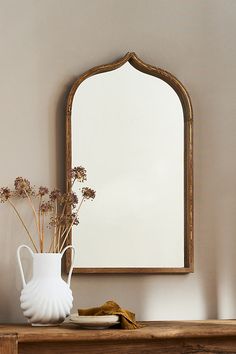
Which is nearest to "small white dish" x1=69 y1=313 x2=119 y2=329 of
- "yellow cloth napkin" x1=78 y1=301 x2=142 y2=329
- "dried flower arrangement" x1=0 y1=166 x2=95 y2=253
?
"yellow cloth napkin" x1=78 y1=301 x2=142 y2=329

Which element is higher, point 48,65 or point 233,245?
point 48,65

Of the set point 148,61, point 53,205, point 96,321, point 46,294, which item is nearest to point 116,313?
point 96,321

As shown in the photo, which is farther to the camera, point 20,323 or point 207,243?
point 207,243

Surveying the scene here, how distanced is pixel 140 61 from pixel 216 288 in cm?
103

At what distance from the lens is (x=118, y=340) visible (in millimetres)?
2666

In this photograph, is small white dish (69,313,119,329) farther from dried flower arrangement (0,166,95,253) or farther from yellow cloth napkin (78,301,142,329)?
dried flower arrangement (0,166,95,253)

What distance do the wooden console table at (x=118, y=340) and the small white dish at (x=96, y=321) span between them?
0.11ft

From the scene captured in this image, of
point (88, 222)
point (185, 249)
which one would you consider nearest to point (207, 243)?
point (185, 249)

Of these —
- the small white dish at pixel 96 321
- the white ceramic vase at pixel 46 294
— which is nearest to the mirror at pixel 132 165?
the white ceramic vase at pixel 46 294

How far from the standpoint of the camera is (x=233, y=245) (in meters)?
3.25

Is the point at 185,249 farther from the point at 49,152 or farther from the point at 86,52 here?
the point at 86,52

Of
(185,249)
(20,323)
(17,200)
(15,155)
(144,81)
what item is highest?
(144,81)

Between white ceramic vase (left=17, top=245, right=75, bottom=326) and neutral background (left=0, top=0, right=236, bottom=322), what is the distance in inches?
8.7

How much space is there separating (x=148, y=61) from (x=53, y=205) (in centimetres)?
76
